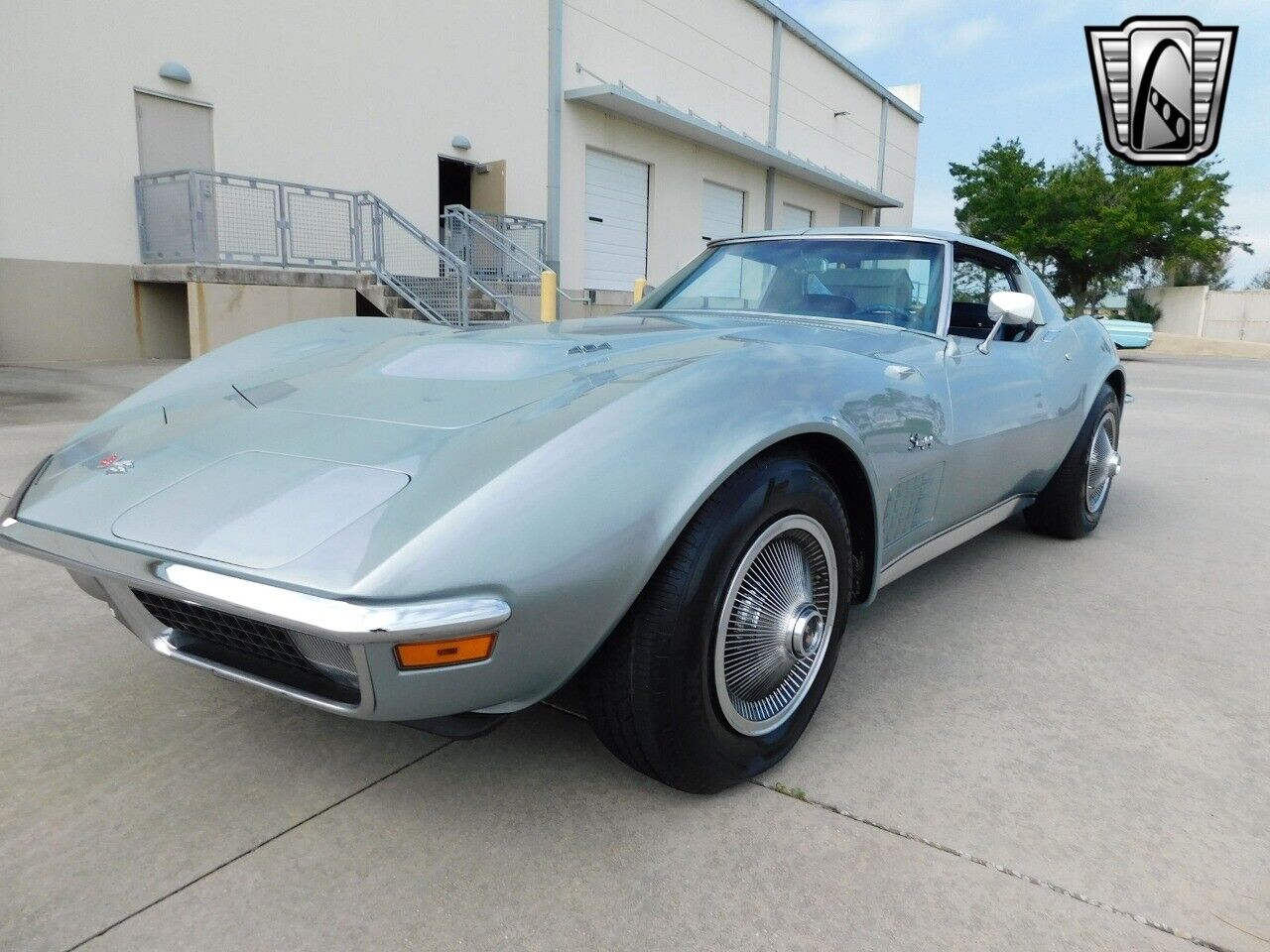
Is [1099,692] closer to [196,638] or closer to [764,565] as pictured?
[764,565]

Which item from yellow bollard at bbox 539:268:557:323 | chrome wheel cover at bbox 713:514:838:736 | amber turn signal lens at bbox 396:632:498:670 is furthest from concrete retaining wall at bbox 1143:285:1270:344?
amber turn signal lens at bbox 396:632:498:670

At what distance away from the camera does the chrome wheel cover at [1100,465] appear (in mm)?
3729

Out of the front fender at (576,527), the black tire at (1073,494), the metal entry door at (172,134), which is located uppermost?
the metal entry door at (172,134)

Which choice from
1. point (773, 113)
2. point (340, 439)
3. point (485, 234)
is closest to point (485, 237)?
point (485, 234)

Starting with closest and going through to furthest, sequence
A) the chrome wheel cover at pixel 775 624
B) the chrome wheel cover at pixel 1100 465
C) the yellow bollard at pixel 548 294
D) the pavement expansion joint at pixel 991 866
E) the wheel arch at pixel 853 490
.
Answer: the pavement expansion joint at pixel 991 866, the chrome wheel cover at pixel 775 624, the wheel arch at pixel 853 490, the chrome wheel cover at pixel 1100 465, the yellow bollard at pixel 548 294

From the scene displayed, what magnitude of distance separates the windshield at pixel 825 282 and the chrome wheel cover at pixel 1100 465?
1379mm

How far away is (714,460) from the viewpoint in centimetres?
161

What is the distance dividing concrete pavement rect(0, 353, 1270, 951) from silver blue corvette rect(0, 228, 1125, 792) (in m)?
Result: 0.21

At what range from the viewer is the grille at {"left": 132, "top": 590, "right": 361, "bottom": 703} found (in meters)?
1.44

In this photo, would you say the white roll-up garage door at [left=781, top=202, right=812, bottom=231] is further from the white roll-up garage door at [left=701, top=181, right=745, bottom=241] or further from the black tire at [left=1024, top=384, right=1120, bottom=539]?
the black tire at [left=1024, top=384, right=1120, bottom=539]

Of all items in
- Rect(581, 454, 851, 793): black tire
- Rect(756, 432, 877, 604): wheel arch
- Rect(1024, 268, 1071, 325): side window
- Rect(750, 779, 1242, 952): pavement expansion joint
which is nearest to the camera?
Rect(750, 779, 1242, 952): pavement expansion joint

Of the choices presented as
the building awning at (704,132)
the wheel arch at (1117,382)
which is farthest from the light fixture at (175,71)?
the wheel arch at (1117,382)

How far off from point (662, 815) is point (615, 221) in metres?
16.2

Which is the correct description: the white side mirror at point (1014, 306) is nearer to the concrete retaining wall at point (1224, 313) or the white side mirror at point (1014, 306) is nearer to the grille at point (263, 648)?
the grille at point (263, 648)
